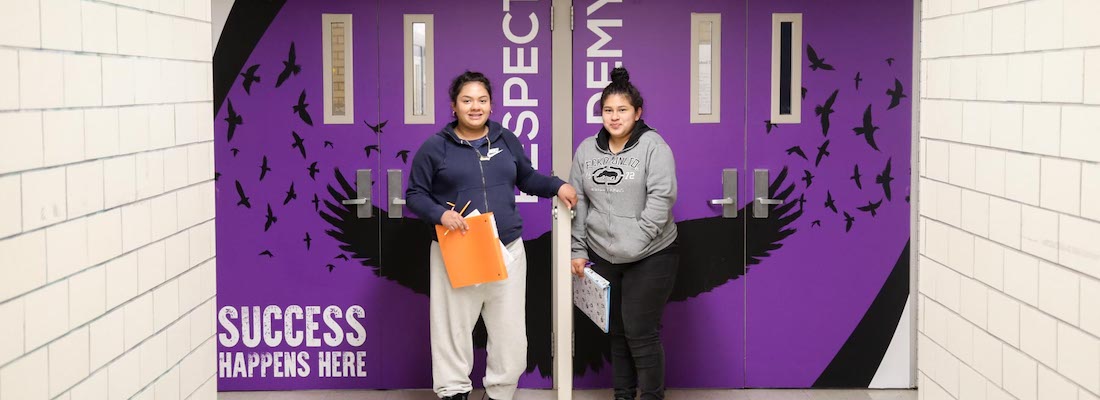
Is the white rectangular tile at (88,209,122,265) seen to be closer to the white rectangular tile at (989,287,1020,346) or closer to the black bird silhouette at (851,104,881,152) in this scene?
the white rectangular tile at (989,287,1020,346)

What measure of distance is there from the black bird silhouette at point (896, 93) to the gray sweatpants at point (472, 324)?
1.74 metres

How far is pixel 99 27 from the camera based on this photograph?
6.89ft

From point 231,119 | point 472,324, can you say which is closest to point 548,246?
point 472,324

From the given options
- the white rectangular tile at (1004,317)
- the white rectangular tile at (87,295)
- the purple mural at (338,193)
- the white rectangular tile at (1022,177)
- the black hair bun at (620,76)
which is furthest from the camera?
the purple mural at (338,193)

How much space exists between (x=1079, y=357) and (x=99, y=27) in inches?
72.8

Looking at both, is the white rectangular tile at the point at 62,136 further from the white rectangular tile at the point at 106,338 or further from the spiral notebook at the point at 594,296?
the spiral notebook at the point at 594,296

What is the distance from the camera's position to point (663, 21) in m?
4.79

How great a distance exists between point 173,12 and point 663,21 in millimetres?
2666

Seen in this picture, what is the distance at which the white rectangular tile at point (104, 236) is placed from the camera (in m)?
2.08

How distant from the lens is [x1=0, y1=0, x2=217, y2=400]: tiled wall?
1.82 metres

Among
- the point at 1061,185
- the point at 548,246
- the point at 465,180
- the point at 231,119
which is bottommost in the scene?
the point at 548,246

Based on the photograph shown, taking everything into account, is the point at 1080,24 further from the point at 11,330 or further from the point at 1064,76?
the point at 11,330

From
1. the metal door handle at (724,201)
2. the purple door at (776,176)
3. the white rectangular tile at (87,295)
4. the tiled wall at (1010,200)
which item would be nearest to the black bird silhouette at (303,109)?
the purple door at (776,176)

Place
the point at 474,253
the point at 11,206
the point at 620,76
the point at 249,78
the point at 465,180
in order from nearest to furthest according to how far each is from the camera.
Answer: the point at 11,206 < the point at 474,253 < the point at 465,180 < the point at 620,76 < the point at 249,78
